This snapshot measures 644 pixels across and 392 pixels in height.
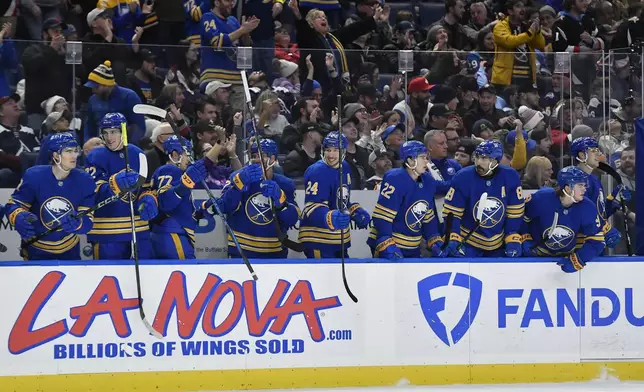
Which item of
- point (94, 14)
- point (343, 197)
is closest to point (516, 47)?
point (343, 197)

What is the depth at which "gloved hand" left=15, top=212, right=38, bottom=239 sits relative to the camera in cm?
639

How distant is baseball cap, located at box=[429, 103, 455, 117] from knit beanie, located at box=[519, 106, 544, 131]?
53cm

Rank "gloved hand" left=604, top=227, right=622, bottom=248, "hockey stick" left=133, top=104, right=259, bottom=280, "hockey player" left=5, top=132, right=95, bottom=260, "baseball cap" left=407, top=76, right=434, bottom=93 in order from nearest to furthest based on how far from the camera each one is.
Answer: "hockey player" left=5, top=132, right=95, bottom=260
"hockey stick" left=133, top=104, right=259, bottom=280
"gloved hand" left=604, top=227, right=622, bottom=248
"baseball cap" left=407, top=76, right=434, bottom=93

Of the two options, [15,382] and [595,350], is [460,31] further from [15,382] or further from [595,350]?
[15,382]

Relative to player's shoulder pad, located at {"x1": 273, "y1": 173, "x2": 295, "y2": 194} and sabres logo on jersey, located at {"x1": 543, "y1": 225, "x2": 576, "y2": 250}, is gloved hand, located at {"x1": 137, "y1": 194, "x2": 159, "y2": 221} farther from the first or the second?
sabres logo on jersey, located at {"x1": 543, "y1": 225, "x2": 576, "y2": 250}

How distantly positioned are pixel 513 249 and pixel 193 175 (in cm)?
202

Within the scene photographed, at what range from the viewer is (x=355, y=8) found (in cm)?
998

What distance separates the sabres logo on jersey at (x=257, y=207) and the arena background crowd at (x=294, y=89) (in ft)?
0.99

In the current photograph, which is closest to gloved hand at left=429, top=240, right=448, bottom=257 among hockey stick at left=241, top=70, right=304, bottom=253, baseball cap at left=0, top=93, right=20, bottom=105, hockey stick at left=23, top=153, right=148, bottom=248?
hockey stick at left=241, top=70, right=304, bottom=253

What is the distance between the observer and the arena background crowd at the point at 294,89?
7.08m

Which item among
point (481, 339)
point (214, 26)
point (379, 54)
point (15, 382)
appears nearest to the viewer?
point (15, 382)

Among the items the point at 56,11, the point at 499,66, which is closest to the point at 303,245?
the point at 499,66

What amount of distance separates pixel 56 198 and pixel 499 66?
3126 millimetres

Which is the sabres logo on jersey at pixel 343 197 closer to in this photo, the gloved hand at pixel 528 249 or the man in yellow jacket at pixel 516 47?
the gloved hand at pixel 528 249
